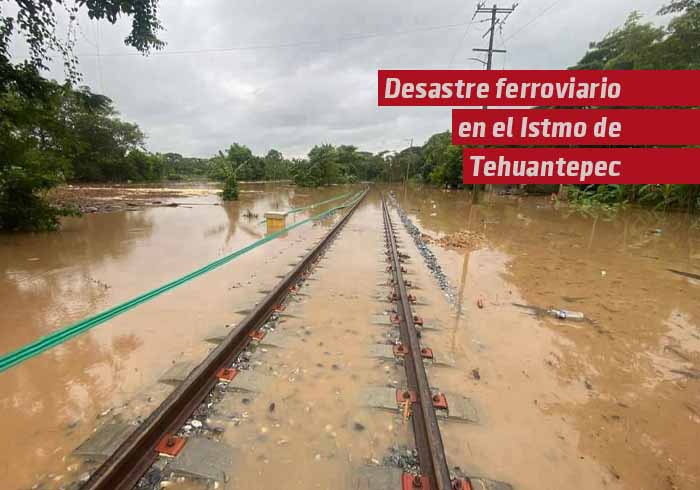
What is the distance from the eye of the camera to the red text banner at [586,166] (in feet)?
39.6

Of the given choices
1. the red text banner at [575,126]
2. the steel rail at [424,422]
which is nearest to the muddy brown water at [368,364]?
the steel rail at [424,422]

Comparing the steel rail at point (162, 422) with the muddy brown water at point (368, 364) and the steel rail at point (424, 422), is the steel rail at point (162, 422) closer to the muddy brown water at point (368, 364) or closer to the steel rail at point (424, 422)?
the muddy brown water at point (368, 364)

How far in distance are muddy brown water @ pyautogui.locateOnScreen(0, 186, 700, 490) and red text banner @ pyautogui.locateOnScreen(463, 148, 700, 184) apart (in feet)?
20.1

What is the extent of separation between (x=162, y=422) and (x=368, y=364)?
1662mm

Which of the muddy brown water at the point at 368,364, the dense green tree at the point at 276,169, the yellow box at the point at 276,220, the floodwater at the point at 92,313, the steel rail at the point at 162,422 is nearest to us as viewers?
the steel rail at the point at 162,422

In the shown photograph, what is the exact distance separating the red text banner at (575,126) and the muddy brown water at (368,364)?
658 cm

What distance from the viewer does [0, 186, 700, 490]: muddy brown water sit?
6.43ft

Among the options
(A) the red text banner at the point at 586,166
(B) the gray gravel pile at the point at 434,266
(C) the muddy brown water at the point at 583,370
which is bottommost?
(C) the muddy brown water at the point at 583,370

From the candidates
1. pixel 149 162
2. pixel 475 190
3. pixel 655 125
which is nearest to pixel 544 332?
pixel 475 190

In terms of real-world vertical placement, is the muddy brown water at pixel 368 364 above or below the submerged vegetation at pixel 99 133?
below

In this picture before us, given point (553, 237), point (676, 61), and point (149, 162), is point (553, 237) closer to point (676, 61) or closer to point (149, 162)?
point (676, 61)

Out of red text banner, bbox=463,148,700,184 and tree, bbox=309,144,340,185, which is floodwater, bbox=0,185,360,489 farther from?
tree, bbox=309,144,340,185

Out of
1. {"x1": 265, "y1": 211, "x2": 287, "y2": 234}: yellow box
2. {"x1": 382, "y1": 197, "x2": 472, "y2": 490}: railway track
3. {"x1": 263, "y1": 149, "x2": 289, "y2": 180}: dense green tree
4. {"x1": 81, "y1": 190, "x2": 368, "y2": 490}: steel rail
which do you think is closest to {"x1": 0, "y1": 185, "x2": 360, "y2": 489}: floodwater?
{"x1": 81, "y1": 190, "x2": 368, "y2": 490}: steel rail

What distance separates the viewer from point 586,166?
45.0 ft
